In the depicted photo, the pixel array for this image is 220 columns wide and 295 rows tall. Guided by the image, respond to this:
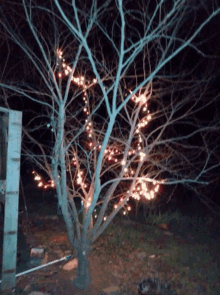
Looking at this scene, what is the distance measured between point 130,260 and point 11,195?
2518 mm

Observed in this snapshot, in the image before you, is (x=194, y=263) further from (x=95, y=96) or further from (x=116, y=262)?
(x=95, y=96)

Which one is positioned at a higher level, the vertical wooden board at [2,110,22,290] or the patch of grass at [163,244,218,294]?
the vertical wooden board at [2,110,22,290]

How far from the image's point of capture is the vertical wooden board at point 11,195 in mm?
4469

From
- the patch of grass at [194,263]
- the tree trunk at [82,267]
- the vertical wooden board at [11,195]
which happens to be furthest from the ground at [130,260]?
the vertical wooden board at [11,195]

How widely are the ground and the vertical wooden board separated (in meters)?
0.51

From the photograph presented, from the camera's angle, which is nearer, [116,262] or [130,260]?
[116,262]

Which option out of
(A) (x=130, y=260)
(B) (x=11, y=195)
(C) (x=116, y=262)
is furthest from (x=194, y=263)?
(B) (x=11, y=195)

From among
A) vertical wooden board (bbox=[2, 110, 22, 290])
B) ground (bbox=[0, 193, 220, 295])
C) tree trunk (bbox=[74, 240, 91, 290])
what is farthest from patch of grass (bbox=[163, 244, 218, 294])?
vertical wooden board (bbox=[2, 110, 22, 290])

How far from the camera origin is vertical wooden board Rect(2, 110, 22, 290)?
4.47 metres

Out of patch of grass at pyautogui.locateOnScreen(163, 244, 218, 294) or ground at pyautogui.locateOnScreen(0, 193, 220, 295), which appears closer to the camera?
ground at pyautogui.locateOnScreen(0, 193, 220, 295)

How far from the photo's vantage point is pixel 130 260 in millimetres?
5793

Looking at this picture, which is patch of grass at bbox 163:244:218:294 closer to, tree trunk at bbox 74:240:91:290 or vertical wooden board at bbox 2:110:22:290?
tree trunk at bbox 74:240:91:290

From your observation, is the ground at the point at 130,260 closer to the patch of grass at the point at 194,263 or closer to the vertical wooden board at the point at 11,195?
the patch of grass at the point at 194,263

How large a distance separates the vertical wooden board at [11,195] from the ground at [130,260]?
507mm
